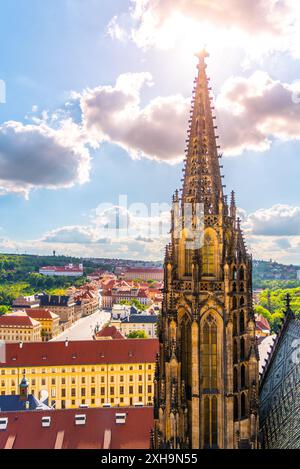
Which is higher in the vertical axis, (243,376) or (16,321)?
(243,376)

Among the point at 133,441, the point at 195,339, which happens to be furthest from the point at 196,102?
the point at 133,441

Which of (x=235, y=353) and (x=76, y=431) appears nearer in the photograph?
(x=235, y=353)

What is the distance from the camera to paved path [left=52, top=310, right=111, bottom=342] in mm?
137375

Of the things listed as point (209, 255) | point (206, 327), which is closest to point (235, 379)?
point (206, 327)

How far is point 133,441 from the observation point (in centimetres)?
4428

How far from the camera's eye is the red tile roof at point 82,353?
269 ft

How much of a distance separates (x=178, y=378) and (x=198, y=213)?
9143 millimetres

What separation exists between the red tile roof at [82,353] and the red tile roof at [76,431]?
3570cm

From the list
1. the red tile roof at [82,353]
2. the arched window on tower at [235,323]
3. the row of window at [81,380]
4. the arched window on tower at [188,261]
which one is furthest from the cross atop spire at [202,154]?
the row of window at [81,380]

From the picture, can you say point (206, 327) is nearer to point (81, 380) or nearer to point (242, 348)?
point (242, 348)

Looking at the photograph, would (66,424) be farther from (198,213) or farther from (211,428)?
(198,213)

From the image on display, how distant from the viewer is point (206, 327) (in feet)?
78.9

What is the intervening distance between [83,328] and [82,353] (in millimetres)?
79851

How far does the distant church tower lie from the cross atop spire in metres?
0.06
